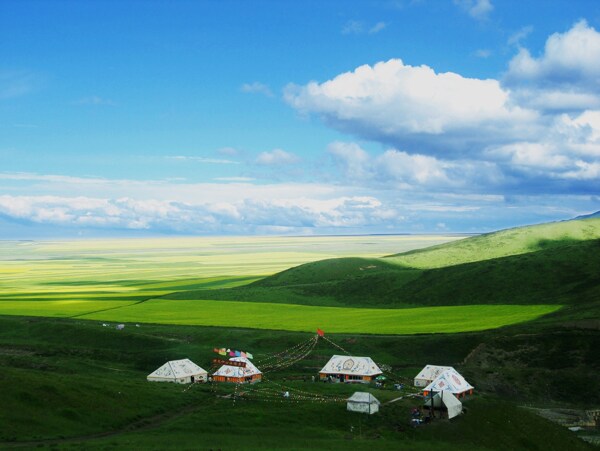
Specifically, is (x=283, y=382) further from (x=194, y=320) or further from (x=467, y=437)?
(x=194, y=320)

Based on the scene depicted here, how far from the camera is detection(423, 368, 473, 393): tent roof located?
81.4 metres

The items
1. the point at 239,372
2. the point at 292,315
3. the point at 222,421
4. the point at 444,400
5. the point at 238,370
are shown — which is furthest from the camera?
the point at 292,315

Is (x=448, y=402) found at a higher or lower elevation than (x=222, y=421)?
higher

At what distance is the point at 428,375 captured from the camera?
3531 inches

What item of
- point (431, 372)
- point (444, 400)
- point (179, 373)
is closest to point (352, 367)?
point (431, 372)

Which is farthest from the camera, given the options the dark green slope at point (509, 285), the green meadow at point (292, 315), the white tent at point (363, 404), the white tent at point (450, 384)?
the dark green slope at point (509, 285)

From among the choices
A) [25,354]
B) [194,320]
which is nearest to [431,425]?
[25,354]

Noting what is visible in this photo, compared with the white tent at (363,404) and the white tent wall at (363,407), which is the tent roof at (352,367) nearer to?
the white tent at (363,404)

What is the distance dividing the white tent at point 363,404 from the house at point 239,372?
2626cm

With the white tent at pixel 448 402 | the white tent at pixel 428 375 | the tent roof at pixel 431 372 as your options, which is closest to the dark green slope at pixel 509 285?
the tent roof at pixel 431 372

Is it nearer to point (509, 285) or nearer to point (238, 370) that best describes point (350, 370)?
point (238, 370)

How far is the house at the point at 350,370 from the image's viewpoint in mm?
94062

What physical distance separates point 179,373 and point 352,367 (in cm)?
2643

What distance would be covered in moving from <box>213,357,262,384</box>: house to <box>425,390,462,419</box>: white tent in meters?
31.8
